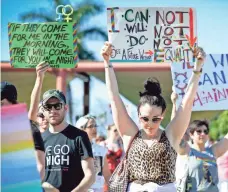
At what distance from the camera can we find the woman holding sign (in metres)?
6.71

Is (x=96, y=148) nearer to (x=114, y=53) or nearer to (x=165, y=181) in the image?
(x=114, y=53)

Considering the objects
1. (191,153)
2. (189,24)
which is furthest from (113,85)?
(191,153)

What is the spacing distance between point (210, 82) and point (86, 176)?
3.30m

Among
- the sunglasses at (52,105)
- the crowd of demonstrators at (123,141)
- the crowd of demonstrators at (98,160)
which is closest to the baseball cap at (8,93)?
the crowd of demonstrators at (123,141)

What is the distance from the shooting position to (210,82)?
32.3ft

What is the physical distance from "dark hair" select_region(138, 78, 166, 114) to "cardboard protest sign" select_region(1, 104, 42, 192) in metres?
1.19

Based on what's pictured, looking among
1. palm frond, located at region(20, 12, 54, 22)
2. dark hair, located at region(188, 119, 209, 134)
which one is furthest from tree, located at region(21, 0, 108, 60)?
dark hair, located at region(188, 119, 209, 134)

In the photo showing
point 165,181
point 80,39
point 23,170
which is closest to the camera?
point 23,170

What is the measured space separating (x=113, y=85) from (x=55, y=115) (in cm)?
58

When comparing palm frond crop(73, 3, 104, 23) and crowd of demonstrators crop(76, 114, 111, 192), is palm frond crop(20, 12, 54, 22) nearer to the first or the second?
palm frond crop(73, 3, 104, 23)

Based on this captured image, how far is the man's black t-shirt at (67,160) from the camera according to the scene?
7.00 meters

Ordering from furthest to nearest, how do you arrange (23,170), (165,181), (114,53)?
1. (114,53)
2. (165,181)
3. (23,170)

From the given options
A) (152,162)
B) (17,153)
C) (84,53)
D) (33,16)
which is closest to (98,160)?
(152,162)

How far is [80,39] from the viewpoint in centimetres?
3372
